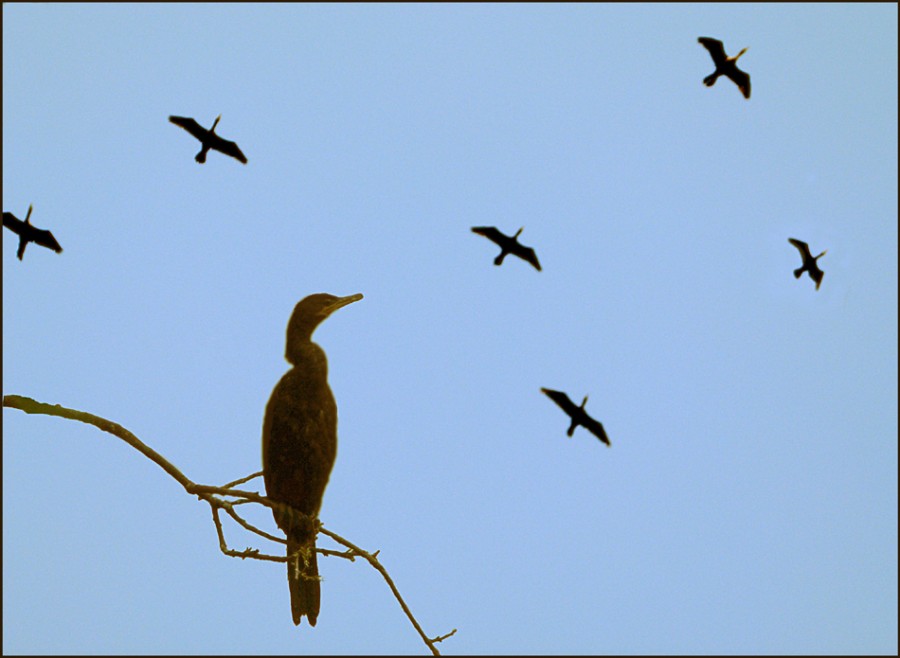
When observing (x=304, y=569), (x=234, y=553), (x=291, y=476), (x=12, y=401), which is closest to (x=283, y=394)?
(x=291, y=476)

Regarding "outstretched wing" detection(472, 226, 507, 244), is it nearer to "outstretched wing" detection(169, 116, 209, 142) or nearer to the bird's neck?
the bird's neck

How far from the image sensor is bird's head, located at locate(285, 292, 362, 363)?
3.90 metres

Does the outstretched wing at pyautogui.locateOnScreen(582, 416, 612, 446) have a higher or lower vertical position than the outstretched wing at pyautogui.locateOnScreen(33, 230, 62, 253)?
lower

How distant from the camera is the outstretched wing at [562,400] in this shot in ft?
10.2

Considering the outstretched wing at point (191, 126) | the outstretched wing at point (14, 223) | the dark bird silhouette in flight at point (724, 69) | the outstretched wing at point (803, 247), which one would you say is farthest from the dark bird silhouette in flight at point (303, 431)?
the outstretched wing at point (803, 247)

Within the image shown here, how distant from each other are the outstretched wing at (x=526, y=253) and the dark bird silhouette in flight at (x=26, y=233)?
5.96ft

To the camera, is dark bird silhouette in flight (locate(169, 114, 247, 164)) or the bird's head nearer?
dark bird silhouette in flight (locate(169, 114, 247, 164))

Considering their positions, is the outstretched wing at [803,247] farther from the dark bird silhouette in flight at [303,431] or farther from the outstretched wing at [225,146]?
the outstretched wing at [225,146]

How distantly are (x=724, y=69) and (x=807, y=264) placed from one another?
46.1 inches

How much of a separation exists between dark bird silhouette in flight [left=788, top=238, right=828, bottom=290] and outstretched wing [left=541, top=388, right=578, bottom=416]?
2175mm

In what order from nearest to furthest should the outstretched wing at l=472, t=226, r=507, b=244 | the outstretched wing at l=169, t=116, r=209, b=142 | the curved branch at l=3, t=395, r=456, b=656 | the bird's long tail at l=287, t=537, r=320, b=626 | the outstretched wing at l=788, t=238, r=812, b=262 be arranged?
the curved branch at l=3, t=395, r=456, b=656 → the outstretched wing at l=169, t=116, r=209, b=142 → the outstretched wing at l=472, t=226, r=507, b=244 → the bird's long tail at l=287, t=537, r=320, b=626 → the outstretched wing at l=788, t=238, r=812, b=262

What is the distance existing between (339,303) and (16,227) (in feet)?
4.47

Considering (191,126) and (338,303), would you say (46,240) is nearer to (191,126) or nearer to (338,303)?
(191,126)

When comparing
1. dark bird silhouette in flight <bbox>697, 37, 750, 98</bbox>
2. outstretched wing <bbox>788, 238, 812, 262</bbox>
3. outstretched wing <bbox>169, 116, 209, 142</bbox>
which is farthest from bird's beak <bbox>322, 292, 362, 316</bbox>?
outstretched wing <bbox>788, 238, 812, 262</bbox>
